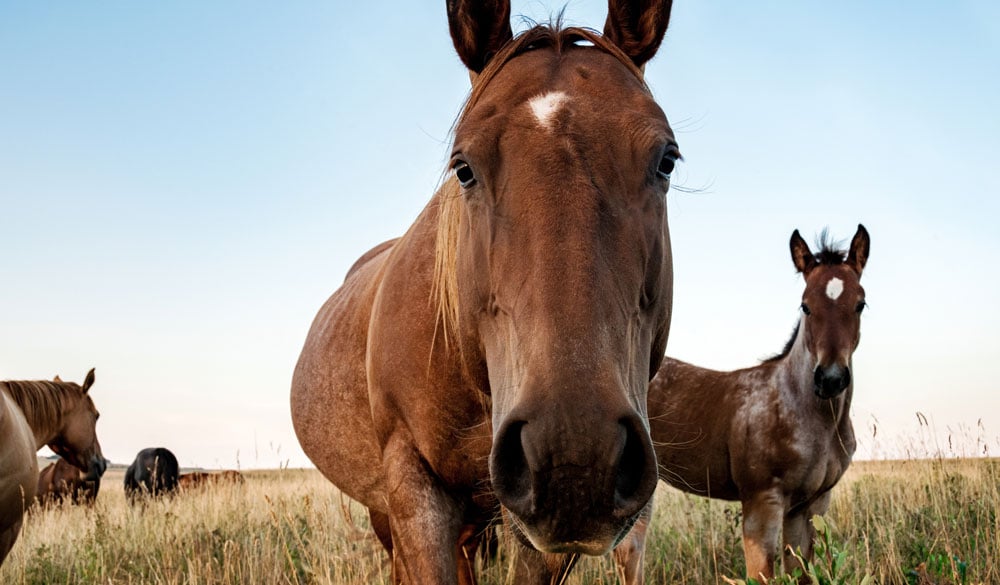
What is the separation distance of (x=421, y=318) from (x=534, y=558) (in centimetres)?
101

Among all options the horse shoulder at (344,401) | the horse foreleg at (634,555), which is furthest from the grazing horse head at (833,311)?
the horse shoulder at (344,401)

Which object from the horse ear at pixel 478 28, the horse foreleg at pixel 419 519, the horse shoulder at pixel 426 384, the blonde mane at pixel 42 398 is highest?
the horse ear at pixel 478 28

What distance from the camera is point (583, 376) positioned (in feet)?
5.40

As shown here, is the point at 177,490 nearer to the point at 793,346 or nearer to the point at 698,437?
the point at 698,437

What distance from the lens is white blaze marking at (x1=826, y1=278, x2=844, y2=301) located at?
6.93m

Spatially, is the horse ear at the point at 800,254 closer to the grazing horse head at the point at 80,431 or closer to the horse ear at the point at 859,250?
the horse ear at the point at 859,250

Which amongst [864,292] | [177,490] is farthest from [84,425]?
[864,292]

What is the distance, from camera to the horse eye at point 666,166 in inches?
88.0

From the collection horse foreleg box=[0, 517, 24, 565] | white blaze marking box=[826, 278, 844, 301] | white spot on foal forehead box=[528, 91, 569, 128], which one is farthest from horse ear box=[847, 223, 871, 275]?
horse foreleg box=[0, 517, 24, 565]

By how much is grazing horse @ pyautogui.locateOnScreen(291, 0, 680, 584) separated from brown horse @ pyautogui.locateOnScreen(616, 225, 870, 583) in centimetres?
408

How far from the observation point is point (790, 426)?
22.7 feet

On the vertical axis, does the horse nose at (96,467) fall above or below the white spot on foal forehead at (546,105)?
below

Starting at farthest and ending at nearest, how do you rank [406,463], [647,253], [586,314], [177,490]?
[177,490] → [406,463] → [647,253] → [586,314]

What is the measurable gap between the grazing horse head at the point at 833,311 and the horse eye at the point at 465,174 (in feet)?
17.8
